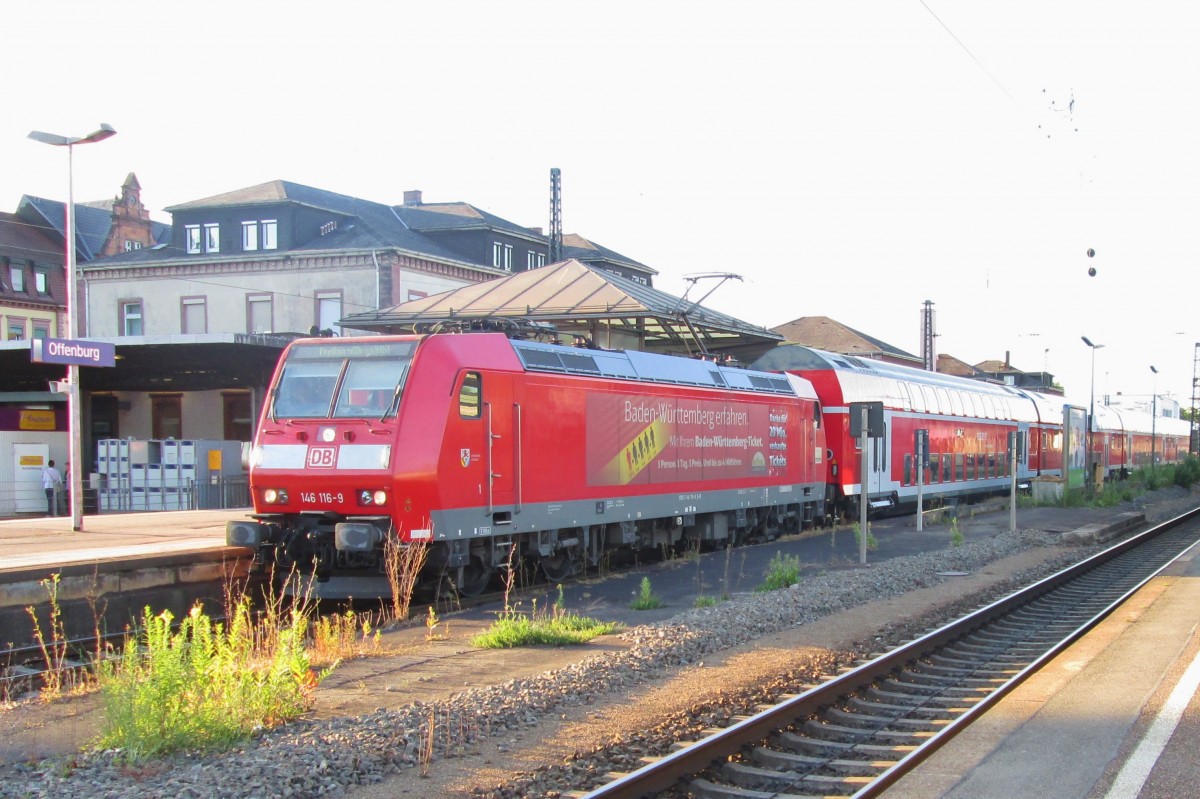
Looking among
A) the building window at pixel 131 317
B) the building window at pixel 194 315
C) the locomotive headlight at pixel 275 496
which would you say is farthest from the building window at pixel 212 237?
the locomotive headlight at pixel 275 496

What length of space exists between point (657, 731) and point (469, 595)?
6.96 m

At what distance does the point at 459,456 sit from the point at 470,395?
77cm

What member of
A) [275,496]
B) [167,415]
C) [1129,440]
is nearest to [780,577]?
[275,496]

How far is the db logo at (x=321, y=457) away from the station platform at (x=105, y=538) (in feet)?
6.21

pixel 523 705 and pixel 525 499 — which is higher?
pixel 525 499

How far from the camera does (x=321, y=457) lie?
13320 mm

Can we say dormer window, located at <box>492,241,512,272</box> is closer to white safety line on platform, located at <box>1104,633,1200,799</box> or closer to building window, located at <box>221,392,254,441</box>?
building window, located at <box>221,392,254,441</box>

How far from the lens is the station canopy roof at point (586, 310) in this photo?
2645 cm

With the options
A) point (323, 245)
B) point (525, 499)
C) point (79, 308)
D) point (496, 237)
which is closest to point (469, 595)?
point (525, 499)

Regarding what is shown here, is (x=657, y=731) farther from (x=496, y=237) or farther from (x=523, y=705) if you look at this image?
(x=496, y=237)

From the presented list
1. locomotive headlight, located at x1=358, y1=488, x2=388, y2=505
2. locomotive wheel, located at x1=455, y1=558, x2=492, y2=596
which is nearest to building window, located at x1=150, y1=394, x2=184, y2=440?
locomotive wheel, located at x1=455, y1=558, x2=492, y2=596

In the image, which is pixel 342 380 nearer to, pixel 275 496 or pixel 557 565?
pixel 275 496

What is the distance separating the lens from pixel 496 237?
49594 millimetres

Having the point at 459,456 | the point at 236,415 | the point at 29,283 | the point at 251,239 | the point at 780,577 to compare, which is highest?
the point at 251,239
